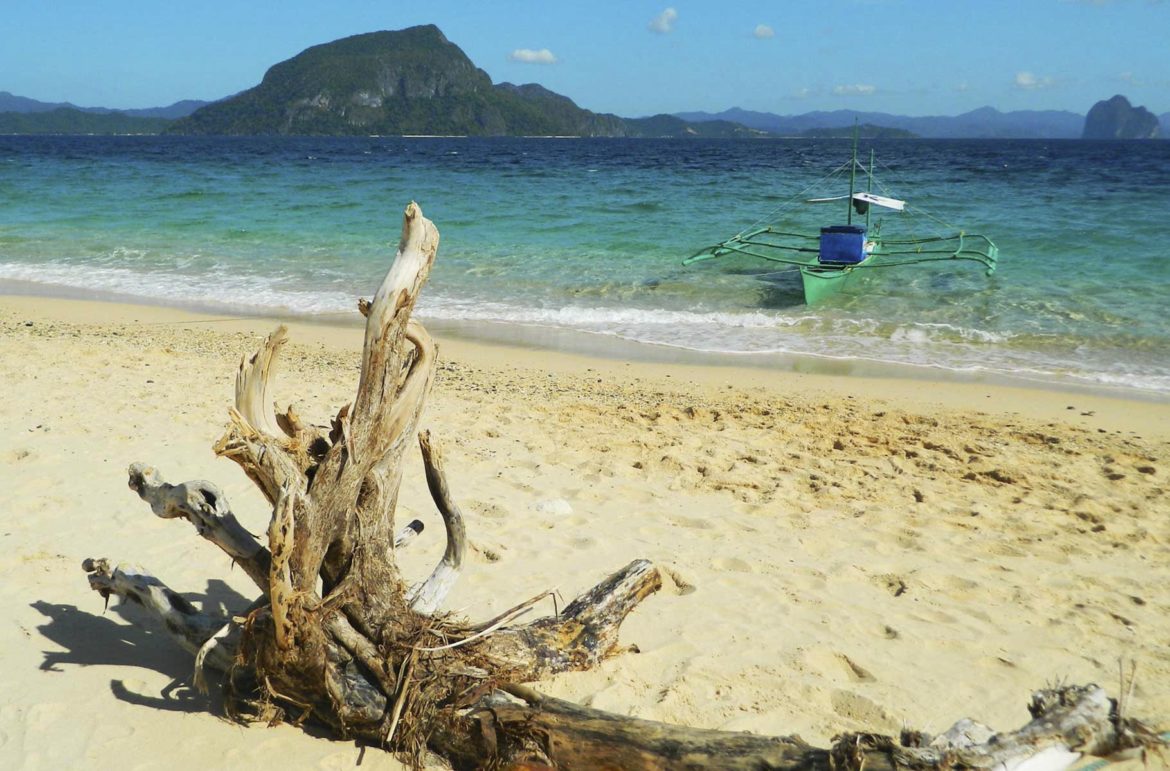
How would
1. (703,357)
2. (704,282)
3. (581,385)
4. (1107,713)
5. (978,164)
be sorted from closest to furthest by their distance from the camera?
(1107,713), (581,385), (703,357), (704,282), (978,164)

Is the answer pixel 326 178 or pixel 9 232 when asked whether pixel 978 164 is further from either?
pixel 9 232

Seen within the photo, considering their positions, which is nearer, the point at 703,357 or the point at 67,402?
the point at 67,402

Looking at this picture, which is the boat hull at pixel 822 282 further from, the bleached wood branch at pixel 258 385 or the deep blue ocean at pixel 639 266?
the bleached wood branch at pixel 258 385

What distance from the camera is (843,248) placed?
1404 centimetres

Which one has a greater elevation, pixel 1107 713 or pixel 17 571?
pixel 1107 713

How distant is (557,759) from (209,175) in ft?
123

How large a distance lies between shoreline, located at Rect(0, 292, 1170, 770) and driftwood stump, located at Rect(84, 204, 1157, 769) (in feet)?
0.64

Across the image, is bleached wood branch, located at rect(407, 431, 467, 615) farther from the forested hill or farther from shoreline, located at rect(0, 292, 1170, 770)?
the forested hill

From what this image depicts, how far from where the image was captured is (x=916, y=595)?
4.50 metres

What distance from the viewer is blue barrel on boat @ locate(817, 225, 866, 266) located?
46.0ft

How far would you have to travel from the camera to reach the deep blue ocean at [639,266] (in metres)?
10.8

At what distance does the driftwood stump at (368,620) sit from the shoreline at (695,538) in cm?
19

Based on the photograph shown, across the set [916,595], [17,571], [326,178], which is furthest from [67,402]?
[326,178]

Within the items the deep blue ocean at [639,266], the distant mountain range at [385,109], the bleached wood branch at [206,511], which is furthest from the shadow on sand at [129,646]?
the distant mountain range at [385,109]
